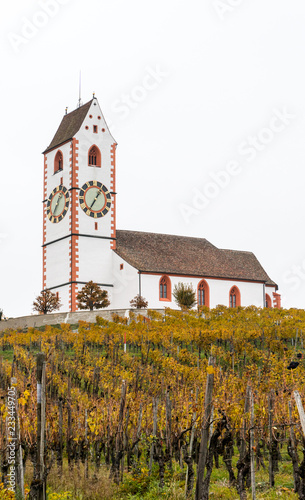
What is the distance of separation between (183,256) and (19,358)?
31.2 meters

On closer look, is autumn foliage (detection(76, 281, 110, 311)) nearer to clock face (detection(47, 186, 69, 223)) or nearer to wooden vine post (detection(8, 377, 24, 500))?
clock face (detection(47, 186, 69, 223))

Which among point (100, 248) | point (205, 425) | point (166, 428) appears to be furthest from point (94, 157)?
point (205, 425)

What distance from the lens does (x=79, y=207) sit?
184 feet

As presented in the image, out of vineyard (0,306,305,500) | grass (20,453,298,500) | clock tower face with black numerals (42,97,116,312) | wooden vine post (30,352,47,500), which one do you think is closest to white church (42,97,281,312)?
clock tower face with black numerals (42,97,116,312)

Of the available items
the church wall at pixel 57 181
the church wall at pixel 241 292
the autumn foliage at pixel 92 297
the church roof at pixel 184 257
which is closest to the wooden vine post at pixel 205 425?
the autumn foliage at pixel 92 297

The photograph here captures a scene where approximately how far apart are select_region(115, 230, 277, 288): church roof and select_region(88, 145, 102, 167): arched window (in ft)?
19.9

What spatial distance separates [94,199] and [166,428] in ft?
132

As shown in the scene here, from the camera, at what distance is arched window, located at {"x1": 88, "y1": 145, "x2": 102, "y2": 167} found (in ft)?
190

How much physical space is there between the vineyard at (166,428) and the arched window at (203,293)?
81.1 feet

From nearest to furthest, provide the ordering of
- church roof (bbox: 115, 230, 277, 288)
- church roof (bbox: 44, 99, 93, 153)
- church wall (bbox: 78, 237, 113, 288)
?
1. church wall (bbox: 78, 237, 113, 288)
2. church roof (bbox: 115, 230, 277, 288)
3. church roof (bbox: 44, 99, 93, 153)

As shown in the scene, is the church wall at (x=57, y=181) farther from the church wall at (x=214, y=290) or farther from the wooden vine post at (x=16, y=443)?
the wooden vine post at (x=16, y=443)

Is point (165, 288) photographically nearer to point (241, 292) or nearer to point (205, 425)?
point (241, 292)

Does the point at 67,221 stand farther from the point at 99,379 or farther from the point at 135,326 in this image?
the point at 99,379

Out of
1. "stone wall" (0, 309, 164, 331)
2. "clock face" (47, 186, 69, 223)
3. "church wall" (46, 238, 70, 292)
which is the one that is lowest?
"stone wall" (0, 309, 164, 331)
